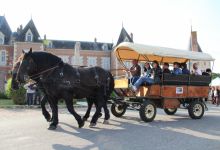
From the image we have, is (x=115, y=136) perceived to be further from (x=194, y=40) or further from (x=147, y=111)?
(x=194, y=40)

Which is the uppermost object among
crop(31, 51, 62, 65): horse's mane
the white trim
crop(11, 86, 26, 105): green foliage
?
the white trim

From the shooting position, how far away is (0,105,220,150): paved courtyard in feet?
25.1

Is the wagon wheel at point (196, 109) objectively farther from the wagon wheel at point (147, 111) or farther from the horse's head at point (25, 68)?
the horse's head at point (25, 68)

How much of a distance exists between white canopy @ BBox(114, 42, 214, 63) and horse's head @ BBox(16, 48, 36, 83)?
3.63m

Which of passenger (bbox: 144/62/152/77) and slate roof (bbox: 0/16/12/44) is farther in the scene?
slate roof (bbox: 0/16/12/44)

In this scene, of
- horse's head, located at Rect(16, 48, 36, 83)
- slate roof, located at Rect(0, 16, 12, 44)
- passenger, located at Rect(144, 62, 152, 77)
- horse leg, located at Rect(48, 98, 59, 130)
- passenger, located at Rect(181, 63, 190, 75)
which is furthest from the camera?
→ slate roof, located at Rect(0, 16, 12, 44)

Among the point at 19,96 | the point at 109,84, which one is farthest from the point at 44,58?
the point at 19,96

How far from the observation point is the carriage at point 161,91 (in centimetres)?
1183

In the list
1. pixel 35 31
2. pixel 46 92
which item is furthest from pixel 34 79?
pixel 35 31

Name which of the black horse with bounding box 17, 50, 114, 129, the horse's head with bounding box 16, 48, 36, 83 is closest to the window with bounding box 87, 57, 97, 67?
the black horse with bounding box 17, 50, 114, 129

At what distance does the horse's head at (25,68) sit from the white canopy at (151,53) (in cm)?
363

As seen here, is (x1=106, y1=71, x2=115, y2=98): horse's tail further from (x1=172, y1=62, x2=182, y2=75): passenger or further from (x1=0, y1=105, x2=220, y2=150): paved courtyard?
(x1=172, y1=62, x2=182, y2=75): passenger

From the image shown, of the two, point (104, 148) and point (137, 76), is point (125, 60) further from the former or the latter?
point (104, 148)

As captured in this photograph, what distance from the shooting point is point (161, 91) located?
1221 cm
